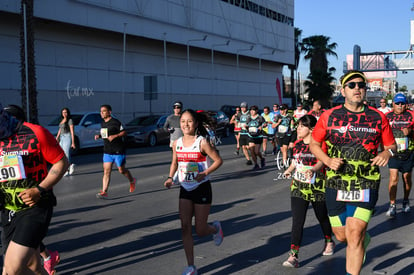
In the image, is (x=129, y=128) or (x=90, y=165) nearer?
(x=90, y=165)

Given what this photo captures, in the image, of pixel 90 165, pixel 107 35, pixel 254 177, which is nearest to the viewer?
pixel 254 177

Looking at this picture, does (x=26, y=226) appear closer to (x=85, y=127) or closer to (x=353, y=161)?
(x=353, y=161)

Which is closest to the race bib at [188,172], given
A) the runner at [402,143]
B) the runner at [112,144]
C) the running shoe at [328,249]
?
the running shoe at [328,249]

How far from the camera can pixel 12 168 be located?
4.20 metres

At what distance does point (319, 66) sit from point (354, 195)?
200 feet

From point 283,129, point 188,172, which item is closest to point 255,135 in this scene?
point 283,129

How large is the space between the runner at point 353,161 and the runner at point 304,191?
98 centimetres

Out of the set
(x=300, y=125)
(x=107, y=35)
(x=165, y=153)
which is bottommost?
(x=165, y=153)

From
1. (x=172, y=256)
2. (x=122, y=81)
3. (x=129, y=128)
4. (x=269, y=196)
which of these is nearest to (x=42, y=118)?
(x=129, y=128)

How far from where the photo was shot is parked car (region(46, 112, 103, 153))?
67.9 ft

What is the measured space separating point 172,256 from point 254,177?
7507 mm

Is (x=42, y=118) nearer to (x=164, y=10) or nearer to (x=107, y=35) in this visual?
(x=107, y=35)

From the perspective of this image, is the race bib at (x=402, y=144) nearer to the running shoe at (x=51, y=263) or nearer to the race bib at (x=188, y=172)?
the race bib at (x=188, y=172)

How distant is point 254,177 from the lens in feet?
44.6
